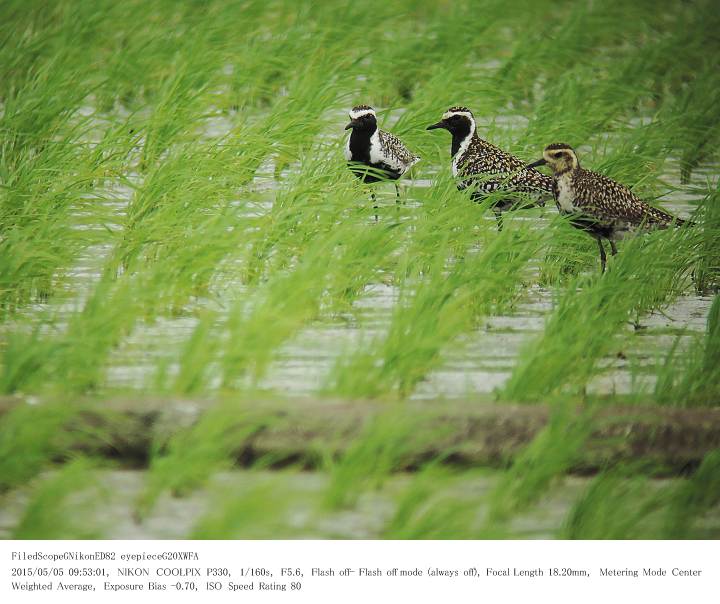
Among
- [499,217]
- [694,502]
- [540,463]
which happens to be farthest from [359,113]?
[694,502]

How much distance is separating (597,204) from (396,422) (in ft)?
7.79

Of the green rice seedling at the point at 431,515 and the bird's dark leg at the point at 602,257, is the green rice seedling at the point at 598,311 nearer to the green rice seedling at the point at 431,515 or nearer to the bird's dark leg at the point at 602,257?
the bird's dark leg at the point at 602,257

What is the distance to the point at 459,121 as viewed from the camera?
6984 mm

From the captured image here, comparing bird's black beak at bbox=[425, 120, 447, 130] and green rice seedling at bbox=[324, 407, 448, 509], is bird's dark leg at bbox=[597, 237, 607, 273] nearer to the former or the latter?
bird's black beak at bbox=[425, 120, 447, 130]

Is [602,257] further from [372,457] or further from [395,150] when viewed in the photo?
[372,457]

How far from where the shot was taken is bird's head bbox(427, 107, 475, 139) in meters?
6.94

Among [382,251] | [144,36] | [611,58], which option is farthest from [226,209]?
[611,58]

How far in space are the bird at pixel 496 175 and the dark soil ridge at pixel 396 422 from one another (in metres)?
2.35

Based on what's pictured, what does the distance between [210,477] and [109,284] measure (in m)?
1.26

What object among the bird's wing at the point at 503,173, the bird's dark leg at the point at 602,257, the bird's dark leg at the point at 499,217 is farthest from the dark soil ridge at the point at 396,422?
the bird's wing at the point at 503,173

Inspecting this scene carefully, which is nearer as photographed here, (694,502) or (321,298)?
(694,502)

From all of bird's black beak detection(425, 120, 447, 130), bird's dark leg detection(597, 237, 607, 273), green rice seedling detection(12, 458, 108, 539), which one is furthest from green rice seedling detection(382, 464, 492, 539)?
bird's black beak detection(425, 120, 447, 130)

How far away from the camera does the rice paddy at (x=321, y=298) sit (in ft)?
12.7

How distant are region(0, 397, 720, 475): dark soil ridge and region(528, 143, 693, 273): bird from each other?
1978 mm
